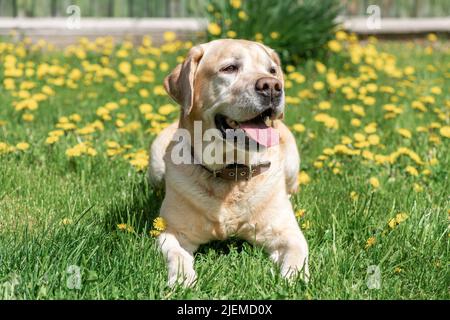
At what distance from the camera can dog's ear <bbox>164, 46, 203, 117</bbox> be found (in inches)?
133

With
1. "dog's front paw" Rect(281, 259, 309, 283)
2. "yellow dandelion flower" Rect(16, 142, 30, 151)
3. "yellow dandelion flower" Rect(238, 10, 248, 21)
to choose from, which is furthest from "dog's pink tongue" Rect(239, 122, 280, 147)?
"yellow dandelion flower" Rect(238, 10, 248, 21)

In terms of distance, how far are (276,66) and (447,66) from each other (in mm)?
4529

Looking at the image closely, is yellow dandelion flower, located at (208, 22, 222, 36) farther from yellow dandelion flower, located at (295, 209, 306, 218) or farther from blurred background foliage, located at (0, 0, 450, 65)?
yellow dandelion flower, located at (295, 209, 306, 218)

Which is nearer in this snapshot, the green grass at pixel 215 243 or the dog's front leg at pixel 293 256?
the green grass at pixel 215 243

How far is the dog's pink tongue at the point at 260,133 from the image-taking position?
127 inches

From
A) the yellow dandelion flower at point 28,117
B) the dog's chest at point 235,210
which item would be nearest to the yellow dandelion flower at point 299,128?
the dog's chest at point 235,210

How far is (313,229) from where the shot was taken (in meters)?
3.51

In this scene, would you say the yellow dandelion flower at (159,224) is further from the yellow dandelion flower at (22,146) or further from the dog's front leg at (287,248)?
the yellow dandelion flower at (22,146)

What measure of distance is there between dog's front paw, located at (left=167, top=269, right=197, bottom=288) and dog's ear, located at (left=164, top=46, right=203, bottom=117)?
0.88 m

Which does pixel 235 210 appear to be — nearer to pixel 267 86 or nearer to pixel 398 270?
pixel 267 86

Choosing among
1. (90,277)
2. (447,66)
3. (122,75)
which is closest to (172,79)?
(90,277)

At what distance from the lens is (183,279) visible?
2.82 meters

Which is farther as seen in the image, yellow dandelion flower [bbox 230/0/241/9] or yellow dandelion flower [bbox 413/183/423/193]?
yellow dandelion flower [bbox 230/0/241/9]

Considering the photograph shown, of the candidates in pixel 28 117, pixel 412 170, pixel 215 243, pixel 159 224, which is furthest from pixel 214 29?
pixel 159 224
